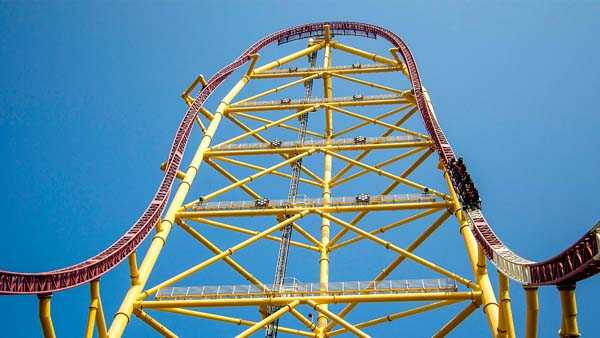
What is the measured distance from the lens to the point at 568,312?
579 cm

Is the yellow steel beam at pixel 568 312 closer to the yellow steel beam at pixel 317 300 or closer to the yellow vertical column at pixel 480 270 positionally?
the yellow vertical column at pixel 480 270

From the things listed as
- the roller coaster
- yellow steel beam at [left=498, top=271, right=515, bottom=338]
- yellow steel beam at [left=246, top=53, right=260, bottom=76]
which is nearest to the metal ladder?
the roller coaster

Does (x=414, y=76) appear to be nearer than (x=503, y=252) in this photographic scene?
No

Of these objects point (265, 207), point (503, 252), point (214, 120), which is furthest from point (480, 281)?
point (214, 120)

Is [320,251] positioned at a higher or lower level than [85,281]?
higher

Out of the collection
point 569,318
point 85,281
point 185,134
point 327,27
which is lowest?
point 569,318

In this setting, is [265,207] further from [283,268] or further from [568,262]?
[568,262]

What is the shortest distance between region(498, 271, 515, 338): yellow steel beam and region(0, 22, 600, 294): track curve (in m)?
0.27

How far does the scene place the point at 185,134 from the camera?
14875 millimetres

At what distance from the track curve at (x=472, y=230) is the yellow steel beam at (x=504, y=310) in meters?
0.27

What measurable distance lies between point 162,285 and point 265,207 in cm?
291

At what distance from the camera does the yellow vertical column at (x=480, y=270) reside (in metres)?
8.67

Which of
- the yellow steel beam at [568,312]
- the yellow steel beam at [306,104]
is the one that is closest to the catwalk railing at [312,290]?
the yellow steel beam at [568,312]

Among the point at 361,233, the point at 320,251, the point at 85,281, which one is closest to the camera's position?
the point at 85,281
